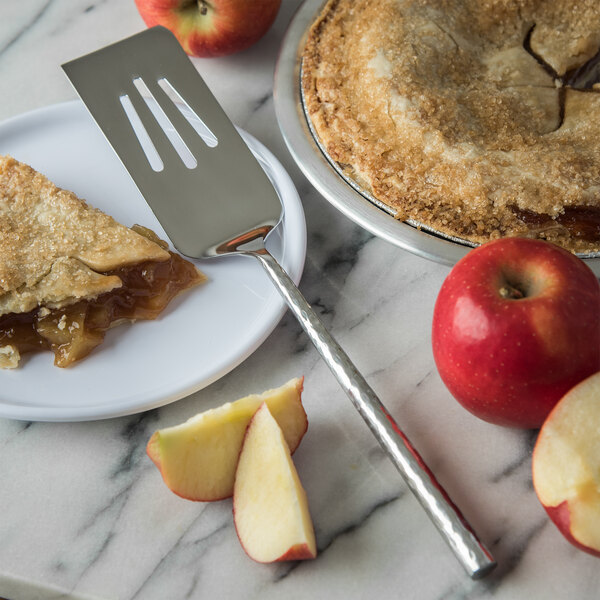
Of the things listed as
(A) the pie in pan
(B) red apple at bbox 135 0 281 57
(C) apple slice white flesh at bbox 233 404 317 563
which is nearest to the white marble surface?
(C) apple slice white flesh at bbox 233 404 317 563

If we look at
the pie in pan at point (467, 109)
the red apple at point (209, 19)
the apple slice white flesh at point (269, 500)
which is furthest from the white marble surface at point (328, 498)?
the red apple at point (209, 19)

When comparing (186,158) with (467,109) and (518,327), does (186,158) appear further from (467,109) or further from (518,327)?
(518,327)

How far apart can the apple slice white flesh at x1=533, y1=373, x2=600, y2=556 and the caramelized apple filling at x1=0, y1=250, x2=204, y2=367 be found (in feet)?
1.64

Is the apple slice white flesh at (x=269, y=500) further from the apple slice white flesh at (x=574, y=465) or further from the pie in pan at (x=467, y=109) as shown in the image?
the pie in pan at (x=467, y=109)

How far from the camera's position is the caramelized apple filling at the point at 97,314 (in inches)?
36.1

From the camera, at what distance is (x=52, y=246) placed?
982 millimetres

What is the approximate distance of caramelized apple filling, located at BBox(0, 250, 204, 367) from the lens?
917mm

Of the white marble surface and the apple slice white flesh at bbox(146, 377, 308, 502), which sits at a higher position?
the apple slice white flesh at bbox(146, 377, 308, 502)

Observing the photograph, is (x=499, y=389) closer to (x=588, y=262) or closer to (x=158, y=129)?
(x=588, y=262)

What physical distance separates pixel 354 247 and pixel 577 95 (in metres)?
0.43

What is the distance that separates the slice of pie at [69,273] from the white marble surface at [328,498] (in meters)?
0.12

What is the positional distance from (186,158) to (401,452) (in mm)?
577

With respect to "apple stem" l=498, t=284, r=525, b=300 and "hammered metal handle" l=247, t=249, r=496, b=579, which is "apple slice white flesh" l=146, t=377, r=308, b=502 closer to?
"hammered metal handle" l=247, t=249, r=496, b=579

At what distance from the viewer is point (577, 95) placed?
1.12m
